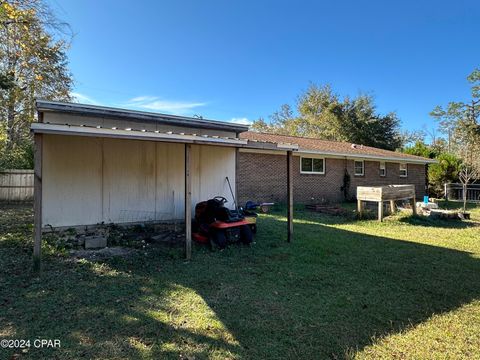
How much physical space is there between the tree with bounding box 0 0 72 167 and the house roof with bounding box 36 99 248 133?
3.37 metres

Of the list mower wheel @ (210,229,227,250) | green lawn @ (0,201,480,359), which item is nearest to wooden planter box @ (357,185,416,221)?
green lawn @ (0,201,480,359)

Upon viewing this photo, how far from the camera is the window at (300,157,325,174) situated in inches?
568

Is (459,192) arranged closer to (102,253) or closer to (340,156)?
(340,156)

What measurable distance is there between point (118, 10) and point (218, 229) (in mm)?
9600

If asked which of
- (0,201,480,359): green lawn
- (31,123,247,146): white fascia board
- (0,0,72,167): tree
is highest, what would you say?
(0,0,72,167): tree

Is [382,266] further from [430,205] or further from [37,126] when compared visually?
[430,205]

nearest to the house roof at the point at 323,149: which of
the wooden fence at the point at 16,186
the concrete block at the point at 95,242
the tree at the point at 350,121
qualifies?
the concrete block at the point at 95,242

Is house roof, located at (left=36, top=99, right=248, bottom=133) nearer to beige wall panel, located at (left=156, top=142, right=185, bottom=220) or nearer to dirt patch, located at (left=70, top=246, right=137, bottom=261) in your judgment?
beige wall panel, located at (left=156, top=142, right=185, bottom=220)

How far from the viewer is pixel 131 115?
6840mm

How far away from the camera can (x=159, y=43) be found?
46.9 feet

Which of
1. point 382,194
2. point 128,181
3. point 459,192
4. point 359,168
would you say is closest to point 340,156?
point 359,168

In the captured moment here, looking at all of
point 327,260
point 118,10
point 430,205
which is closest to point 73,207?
point 327,260

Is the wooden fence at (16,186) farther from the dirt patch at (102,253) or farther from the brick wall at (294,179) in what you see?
the dirt patch at (102,253)

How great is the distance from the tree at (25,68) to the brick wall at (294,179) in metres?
8.16
